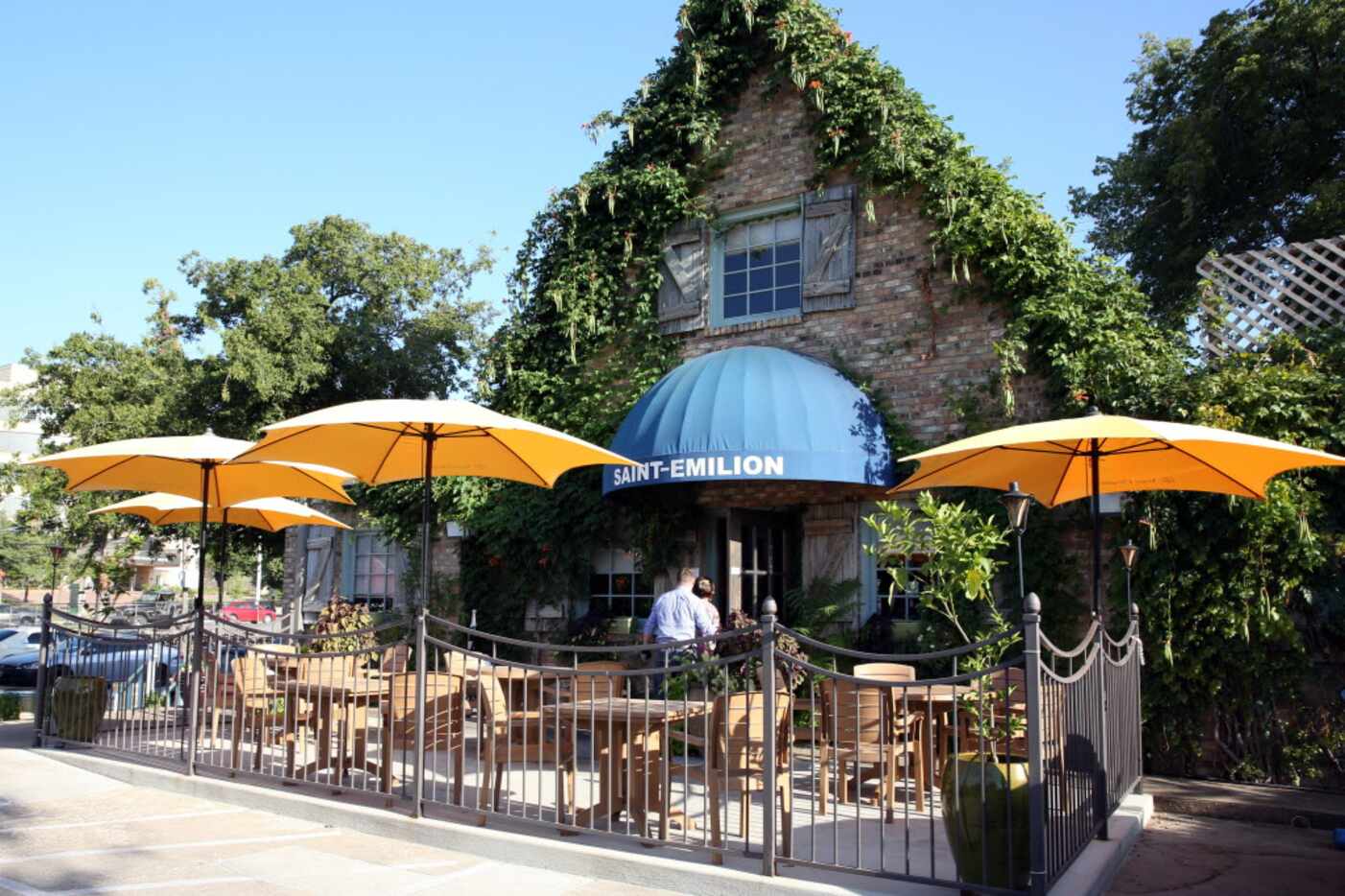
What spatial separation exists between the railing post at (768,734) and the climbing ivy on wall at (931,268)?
17.8 feet

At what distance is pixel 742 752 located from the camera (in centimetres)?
584

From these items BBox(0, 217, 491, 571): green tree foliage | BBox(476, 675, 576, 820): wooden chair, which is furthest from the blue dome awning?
BBox(0, 217, 491, 571): green tree foliage

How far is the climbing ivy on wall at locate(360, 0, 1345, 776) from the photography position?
897 cm

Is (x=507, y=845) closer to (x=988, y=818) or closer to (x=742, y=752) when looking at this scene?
(x=742, y=752)

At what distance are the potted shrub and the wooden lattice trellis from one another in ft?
22.0

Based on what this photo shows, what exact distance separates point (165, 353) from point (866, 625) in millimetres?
17298

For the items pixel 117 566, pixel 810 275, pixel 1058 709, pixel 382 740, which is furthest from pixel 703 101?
pixel 117 566

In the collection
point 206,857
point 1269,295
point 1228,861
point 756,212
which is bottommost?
point 1228,861

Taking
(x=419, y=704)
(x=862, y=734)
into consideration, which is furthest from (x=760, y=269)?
(x=419, y=704)

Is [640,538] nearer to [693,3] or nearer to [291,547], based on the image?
[693,3]

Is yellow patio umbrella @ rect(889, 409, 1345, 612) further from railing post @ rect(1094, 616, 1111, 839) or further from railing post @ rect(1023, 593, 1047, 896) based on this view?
railing post @ rect(1023, 593, 1047, 896)

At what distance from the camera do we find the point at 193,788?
757cm

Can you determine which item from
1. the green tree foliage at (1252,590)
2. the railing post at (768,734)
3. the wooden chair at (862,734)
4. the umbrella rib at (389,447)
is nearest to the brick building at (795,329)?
the green tree foliage at (1252,590)

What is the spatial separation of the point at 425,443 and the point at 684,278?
6108 mm
